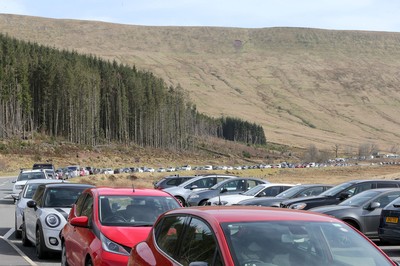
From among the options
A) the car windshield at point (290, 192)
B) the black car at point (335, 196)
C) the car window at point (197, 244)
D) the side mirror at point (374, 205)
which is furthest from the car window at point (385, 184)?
the car window at point (197, 244)

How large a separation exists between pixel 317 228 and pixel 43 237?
847 centimetres

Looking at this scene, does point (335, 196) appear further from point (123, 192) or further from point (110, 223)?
point (110, 223)

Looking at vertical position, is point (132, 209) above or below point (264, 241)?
below

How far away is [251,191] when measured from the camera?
84.2 feet

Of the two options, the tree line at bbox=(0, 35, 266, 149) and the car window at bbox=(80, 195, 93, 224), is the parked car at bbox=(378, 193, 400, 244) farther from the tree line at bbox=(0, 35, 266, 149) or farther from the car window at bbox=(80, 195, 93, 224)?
the tree line at bbox=(0, 35, 266, 149)

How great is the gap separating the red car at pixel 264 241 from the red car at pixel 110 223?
2437 millimetres

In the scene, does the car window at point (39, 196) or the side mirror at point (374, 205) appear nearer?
the car window at point (39, 196)

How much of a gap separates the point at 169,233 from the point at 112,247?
2333 mm

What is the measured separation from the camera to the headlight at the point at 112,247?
30.1 feet

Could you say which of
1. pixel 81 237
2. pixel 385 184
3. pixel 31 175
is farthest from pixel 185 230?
pixel 31 175

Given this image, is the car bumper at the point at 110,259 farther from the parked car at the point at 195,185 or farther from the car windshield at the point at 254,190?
the parked car at the point at 195,185

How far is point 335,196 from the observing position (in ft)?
65.5

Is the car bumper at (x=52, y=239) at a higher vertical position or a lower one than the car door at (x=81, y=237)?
lower

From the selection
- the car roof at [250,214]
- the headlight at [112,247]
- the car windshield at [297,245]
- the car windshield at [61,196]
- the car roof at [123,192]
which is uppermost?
the car roof at [250,214]
